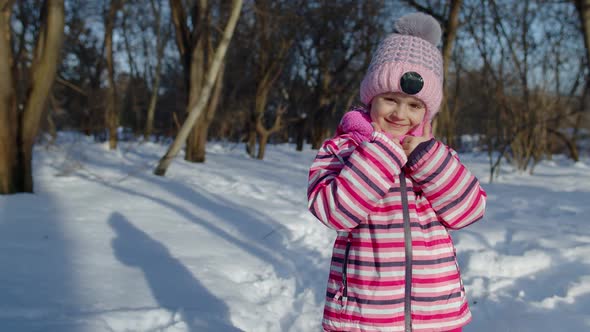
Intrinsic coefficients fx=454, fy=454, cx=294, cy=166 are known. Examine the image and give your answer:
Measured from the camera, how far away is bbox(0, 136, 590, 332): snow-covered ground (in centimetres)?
248

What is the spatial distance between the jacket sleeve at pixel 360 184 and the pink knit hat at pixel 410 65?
20 centimetres

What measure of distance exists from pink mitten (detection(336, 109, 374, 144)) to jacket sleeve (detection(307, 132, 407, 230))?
6 centimetres

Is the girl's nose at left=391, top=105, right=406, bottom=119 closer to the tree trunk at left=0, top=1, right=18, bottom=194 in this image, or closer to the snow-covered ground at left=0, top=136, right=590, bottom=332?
the snow-covered ground at left=0, top=136, right=590, bottom=332

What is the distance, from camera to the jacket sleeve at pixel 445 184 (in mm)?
1336

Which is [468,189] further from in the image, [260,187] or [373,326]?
[260,187]

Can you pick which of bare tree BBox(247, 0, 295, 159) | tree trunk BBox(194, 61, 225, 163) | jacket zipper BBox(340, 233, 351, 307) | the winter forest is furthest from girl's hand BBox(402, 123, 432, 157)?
bare tree BBox(247, 0, 295, 159)

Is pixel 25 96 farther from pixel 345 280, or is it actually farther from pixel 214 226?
pixel 345 280

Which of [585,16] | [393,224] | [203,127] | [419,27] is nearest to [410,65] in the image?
[419,27]

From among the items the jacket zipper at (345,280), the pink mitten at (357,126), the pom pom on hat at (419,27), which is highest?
the pom pom on hat at (419,27)

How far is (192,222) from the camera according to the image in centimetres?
452

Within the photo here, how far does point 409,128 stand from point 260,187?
221 inches

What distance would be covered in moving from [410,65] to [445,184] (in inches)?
15.5

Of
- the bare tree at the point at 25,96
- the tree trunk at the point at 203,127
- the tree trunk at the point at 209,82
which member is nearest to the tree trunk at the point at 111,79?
the tree trunk at the point at 203,127

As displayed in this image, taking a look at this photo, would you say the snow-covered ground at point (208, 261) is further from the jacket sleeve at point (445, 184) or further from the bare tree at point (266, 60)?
the bare tree at point (266, 60)
